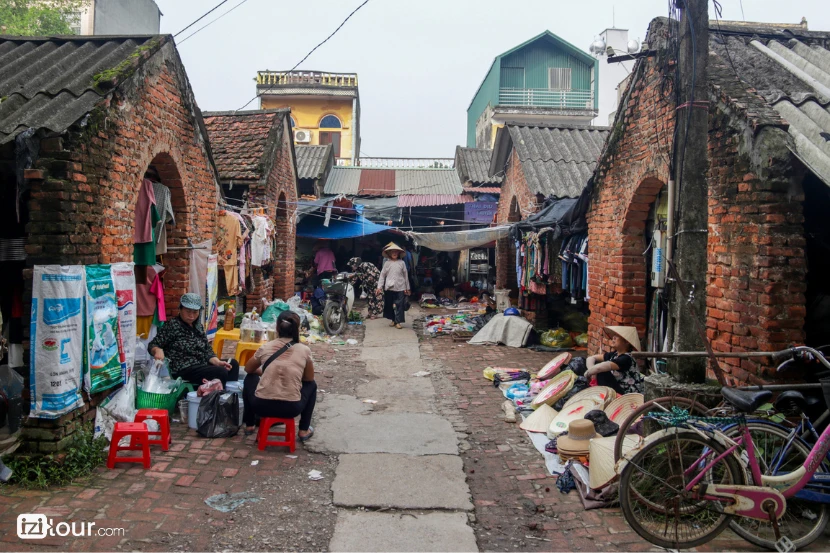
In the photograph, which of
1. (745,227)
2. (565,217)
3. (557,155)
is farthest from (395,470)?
(557,155)

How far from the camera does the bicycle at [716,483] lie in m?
3.71

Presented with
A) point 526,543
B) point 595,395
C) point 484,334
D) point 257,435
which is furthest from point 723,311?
point 484,334

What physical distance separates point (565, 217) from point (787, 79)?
4115mm

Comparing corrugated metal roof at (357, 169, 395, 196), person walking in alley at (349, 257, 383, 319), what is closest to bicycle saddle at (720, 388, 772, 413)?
person walking in alley at (349, 257, 383, 319)

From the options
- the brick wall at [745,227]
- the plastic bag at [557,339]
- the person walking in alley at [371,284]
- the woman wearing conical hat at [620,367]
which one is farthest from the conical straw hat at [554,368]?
the person walking in alley at [371,284]

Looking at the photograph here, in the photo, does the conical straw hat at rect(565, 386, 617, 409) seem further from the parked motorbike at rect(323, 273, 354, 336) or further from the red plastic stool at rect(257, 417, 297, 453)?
the parked motorbike at rect(323, 273, 354, 336)

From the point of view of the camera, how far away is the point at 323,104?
108 feet

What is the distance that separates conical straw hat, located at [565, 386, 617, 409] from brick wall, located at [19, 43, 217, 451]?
4887mm

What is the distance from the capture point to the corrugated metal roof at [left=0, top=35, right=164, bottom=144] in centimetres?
509

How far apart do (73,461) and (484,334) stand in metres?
8.53

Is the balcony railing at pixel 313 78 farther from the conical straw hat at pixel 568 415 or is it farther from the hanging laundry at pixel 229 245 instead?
the conical straw hat at pixel 568 415

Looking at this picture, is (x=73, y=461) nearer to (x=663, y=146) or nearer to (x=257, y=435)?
(x=257, y=435)

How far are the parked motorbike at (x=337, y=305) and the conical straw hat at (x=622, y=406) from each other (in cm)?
773

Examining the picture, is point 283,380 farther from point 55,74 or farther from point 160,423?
point 55,74
